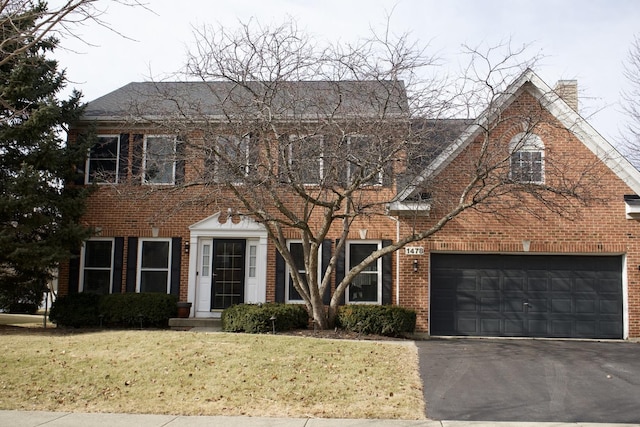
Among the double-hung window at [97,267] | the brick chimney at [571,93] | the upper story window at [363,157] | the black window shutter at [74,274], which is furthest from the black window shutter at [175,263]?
the brick chimney at [571,93]

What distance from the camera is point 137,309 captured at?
1522cm

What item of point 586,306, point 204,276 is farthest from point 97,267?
point 586,306

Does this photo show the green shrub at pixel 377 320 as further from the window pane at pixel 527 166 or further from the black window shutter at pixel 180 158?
the black window shutter at pixel 180 158

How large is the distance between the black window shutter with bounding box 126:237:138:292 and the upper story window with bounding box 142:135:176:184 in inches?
71.2

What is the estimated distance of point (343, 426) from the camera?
7.61 metres

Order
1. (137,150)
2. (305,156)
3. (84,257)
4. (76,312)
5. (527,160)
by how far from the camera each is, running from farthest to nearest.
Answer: (84,257) → (137,150) → (76,312) → (527,160) → (305,156)

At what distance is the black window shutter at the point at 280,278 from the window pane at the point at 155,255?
3100mm

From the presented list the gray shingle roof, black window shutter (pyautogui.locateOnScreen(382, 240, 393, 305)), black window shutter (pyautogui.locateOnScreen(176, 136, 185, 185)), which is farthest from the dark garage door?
black window shutter (pyautogui.locateOnScreen(176, 136, 185, 185))

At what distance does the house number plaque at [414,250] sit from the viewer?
1501 centimetres

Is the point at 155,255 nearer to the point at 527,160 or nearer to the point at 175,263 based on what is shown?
the point at 175,263

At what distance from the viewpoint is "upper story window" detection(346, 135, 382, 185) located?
39.3ft

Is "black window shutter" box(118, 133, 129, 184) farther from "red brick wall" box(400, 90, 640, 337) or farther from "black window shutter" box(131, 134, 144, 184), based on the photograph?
"red brick wall" box(400, 90, 640, 337)

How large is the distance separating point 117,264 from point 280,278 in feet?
14.9

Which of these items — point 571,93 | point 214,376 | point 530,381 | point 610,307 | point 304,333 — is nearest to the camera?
point 214,376
